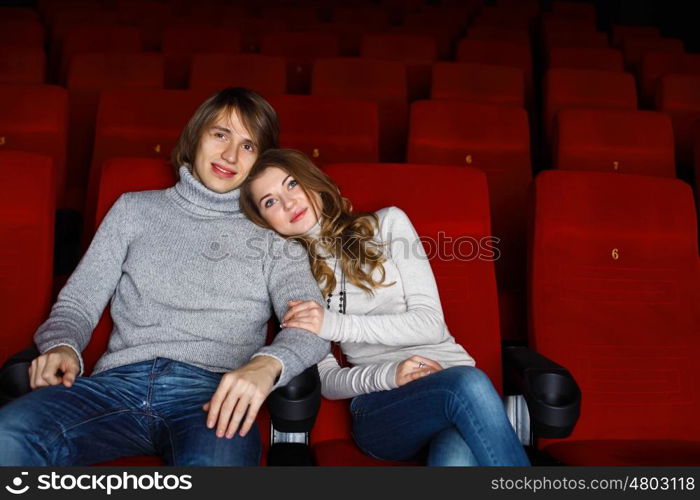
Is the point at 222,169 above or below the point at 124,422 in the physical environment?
above

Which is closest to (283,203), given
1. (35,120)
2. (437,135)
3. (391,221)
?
(391,221)

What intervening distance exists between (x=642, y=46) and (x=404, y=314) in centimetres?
261

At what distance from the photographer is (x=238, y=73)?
1.94m

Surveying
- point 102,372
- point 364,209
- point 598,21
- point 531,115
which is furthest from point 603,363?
point 598,21

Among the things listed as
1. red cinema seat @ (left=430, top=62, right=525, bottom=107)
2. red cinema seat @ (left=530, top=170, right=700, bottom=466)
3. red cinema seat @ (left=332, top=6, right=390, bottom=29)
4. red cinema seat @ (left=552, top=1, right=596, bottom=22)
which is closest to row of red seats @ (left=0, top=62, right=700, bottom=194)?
red cinema seat @ (left=430, top=62, right=525, bottom=107)

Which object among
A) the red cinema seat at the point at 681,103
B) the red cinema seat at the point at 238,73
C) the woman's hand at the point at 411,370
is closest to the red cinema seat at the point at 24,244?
the woman's hand at the point at 411,370

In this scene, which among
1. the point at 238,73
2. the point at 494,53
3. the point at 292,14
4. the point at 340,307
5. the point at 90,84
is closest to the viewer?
the point at 340,307

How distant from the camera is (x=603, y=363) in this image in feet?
3.27

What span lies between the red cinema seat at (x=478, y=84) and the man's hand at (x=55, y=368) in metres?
1.44

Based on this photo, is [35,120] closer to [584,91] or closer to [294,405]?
[294,405]

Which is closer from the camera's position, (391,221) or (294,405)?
(294,405)

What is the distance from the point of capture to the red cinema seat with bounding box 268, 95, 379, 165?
1.44m

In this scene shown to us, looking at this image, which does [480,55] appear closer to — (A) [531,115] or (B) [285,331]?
(A) [531,115]

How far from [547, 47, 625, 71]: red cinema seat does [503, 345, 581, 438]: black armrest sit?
204cm
